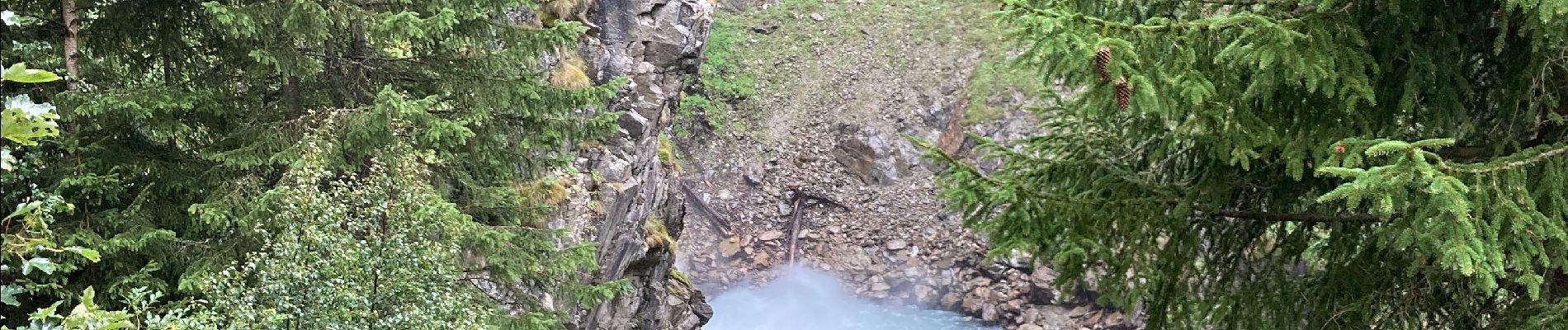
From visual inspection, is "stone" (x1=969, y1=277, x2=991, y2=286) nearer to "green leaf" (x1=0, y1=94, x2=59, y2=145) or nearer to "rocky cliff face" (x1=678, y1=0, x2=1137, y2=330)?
"rocky cliff face" (x1=678, y1=0, x2=1137, y2=330)

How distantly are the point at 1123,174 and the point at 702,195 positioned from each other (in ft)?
73.4

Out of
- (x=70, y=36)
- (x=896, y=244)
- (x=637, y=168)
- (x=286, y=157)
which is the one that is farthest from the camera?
(x=896, y=244)

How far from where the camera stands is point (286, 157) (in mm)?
6664

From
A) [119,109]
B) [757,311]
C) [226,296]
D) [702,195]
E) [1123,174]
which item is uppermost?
[1123,174]

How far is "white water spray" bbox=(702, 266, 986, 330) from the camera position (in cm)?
2470

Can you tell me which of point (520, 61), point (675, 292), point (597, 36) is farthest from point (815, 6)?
point (520, 61)

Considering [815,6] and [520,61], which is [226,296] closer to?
[520,61]

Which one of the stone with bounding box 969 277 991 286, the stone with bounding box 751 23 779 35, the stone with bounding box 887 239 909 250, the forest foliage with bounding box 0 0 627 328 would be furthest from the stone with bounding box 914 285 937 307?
the forest foliage with bounding box 0 0 627 328

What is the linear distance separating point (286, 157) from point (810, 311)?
1972 cm

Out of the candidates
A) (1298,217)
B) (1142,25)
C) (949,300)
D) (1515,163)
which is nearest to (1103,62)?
(1142,25)

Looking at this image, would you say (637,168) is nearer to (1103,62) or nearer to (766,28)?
(1103,62)

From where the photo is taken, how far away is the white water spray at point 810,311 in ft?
81.0

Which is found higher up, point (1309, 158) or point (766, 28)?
point (1309, 158)

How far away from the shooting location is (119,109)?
630 centimetres
